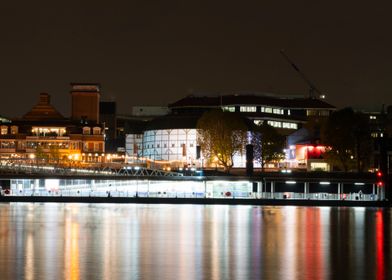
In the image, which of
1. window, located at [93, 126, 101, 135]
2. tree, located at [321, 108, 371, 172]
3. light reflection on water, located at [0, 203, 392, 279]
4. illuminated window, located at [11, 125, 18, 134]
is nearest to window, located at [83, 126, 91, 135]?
window, located at [93, 126, 101, 135]

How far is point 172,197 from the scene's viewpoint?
125 metres

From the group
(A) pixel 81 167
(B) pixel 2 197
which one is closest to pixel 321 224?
(B) pixel 2 197

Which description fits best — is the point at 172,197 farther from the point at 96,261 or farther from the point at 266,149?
the point at 96,261

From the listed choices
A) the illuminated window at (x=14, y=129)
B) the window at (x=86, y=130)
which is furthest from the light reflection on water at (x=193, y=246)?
the illuminated window at (x=14, y=129)

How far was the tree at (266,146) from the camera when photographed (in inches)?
6196

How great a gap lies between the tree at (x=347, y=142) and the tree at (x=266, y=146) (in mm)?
16432

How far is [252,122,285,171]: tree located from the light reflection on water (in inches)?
2642

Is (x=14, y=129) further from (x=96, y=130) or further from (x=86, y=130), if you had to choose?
(x=96, y=130)

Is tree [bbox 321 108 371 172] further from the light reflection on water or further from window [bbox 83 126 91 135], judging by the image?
window [bbox 83 126 91 135]

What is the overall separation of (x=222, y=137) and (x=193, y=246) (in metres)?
94.6

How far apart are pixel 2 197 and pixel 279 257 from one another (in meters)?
74.7

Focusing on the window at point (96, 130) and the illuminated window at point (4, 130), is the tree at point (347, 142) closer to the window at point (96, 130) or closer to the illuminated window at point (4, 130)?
the window at point (96, 130)

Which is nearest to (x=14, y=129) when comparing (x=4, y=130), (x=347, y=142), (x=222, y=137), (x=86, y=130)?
(x=4, y=130)

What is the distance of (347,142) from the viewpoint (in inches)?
5463
